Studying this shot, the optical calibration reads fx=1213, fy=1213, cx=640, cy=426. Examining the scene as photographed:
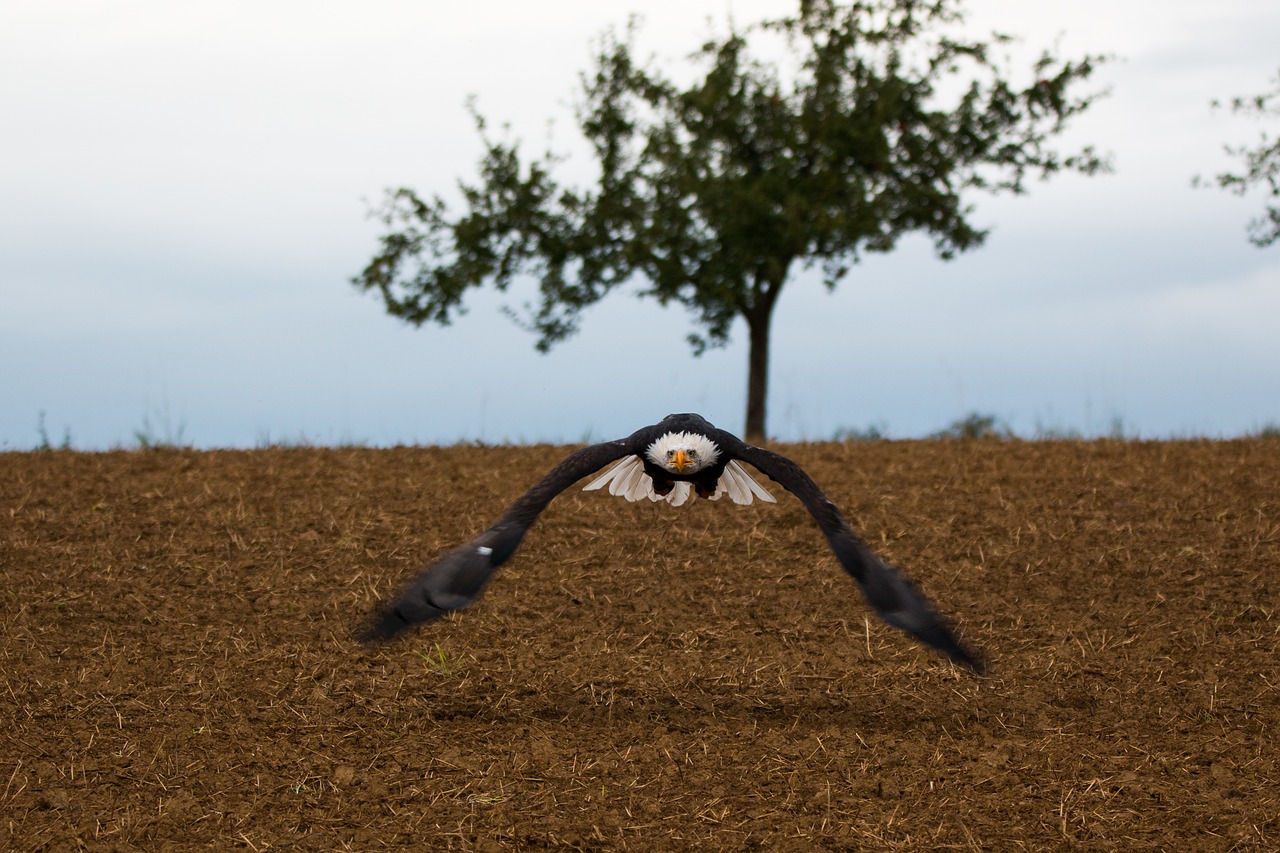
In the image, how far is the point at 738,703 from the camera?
23.6ft

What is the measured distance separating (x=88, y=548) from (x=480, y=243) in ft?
31.9

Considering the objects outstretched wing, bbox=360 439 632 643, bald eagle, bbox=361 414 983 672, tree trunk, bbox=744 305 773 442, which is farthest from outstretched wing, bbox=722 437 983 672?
tree trunk, bbox=744 305 773 442

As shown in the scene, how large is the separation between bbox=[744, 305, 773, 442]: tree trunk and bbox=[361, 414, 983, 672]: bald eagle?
9276mm

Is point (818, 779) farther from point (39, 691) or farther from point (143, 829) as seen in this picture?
point (39, 691)

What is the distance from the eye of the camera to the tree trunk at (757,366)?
700 inches

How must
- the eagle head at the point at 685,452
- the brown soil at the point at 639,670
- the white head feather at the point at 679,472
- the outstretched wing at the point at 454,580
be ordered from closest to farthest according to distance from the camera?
the outstretched wing at the point at 454,580, the brown soil at the point at 639,670, the eagle head at the point at 685,452, the white head feather at the point at 679,472

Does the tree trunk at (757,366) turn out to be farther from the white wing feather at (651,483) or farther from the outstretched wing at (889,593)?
the outstretched wing at (889,593)

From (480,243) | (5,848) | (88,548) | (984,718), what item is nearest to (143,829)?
(5,848)

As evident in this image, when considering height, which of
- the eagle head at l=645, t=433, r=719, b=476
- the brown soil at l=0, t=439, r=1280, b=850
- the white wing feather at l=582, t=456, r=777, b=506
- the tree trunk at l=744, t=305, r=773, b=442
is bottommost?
the brown soil at l=0, t=439, r=1280, b=850

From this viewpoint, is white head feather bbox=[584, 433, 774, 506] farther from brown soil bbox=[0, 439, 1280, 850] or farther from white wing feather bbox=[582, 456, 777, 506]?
brown soil bbox=[0, 439, 1280, 850]

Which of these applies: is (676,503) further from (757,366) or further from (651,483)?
(757,366)

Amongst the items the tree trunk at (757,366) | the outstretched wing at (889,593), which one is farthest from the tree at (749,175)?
the outstretched wing at (889,593)

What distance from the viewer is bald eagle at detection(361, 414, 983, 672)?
18.2 ft

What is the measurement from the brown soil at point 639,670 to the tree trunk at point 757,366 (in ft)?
21.6
